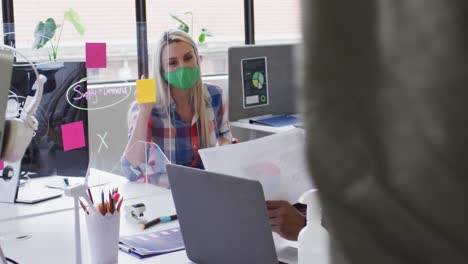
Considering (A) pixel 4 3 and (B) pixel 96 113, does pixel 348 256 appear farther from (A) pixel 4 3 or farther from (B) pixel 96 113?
(A) pixel 4 3

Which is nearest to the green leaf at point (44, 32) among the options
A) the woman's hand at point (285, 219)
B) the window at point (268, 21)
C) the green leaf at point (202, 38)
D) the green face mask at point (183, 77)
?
the green face mask at point (183, 77)

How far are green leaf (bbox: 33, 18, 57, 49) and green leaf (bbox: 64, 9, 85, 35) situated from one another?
65mm

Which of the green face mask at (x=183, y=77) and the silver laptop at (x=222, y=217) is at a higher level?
the green face mask at (x=183, y=77)

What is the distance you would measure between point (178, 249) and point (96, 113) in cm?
82

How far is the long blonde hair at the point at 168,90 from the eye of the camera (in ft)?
8.87

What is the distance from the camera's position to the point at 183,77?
279 cm

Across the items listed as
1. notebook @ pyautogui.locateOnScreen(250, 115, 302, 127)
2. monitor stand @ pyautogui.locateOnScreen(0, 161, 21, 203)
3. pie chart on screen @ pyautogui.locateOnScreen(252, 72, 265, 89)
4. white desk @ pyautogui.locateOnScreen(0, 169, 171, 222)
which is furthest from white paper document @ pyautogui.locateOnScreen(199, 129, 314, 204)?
pie chart on screen @ pyautogui.locateOnScreen(252, 72, 265, 89)

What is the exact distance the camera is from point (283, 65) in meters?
4.35

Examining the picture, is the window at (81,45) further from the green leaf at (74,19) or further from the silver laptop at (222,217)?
the silver laptop at (222,217)

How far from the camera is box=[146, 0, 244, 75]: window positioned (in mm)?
4418

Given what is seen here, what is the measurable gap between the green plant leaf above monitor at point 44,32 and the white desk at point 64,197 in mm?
486

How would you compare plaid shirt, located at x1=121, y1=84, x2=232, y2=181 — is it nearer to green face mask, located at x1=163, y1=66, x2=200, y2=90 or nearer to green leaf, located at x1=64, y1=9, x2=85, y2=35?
green face mask, located at x1=163, y1=66, x2=200, y2=90

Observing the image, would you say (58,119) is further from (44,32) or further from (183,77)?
(183,77)

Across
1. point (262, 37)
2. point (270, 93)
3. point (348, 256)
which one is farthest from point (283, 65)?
point (348, 256)
